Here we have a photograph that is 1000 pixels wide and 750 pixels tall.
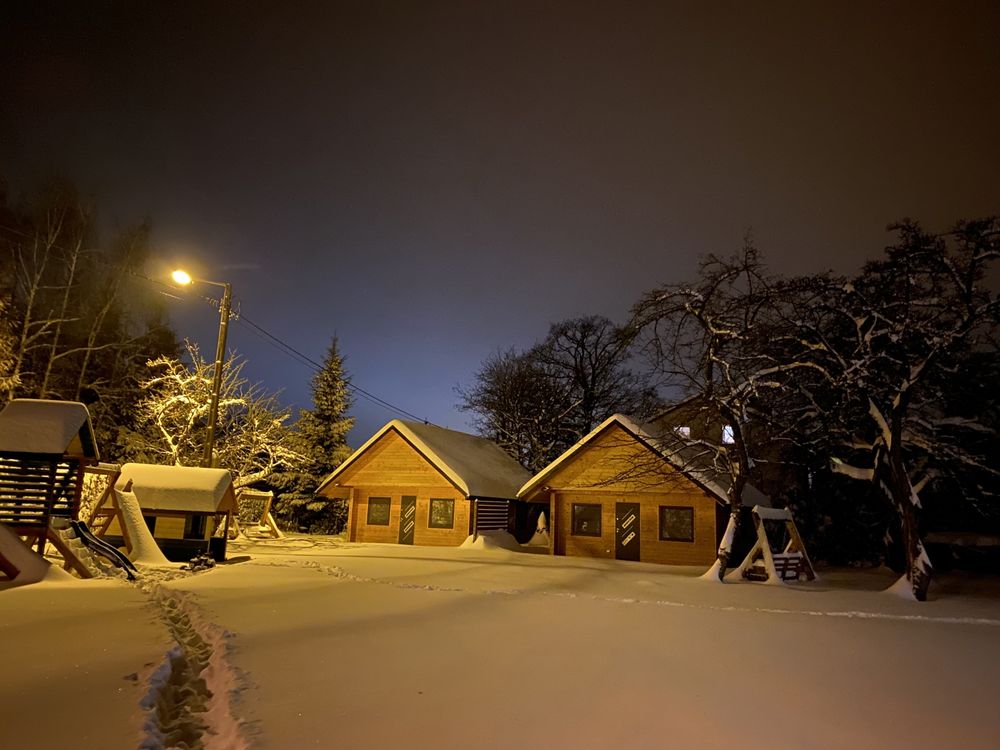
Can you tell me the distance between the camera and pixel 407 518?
30031 millimetres

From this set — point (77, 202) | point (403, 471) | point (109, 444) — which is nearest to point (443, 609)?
point (403, 471)

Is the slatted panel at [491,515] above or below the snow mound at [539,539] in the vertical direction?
above

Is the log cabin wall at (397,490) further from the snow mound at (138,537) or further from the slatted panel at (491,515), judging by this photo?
the snow mound at (138,537)

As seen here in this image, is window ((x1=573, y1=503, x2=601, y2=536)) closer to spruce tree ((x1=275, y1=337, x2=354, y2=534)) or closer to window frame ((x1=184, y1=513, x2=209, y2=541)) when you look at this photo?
window frame ((x1=184, y1=513, x2=209, y2=541))

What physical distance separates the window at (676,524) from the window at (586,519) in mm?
2629

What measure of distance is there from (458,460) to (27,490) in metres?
18.4

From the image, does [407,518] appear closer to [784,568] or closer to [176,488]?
[176,488]

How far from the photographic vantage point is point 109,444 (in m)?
34.6

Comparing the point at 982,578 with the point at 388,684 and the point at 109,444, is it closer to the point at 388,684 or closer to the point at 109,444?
the point at 388,684

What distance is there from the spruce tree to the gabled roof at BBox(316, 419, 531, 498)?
10468mm

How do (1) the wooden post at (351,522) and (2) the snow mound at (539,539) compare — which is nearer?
(1) the wooden post at (351,522)

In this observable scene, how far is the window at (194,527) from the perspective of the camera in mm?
20938

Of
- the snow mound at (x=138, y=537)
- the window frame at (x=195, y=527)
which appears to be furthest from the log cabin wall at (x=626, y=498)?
the snow mound at (x=138, y=537)

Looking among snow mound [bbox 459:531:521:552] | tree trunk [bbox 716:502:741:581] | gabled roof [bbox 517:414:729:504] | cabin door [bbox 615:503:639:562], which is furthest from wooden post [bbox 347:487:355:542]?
tree trunk [bbox 716:502:741:581]
